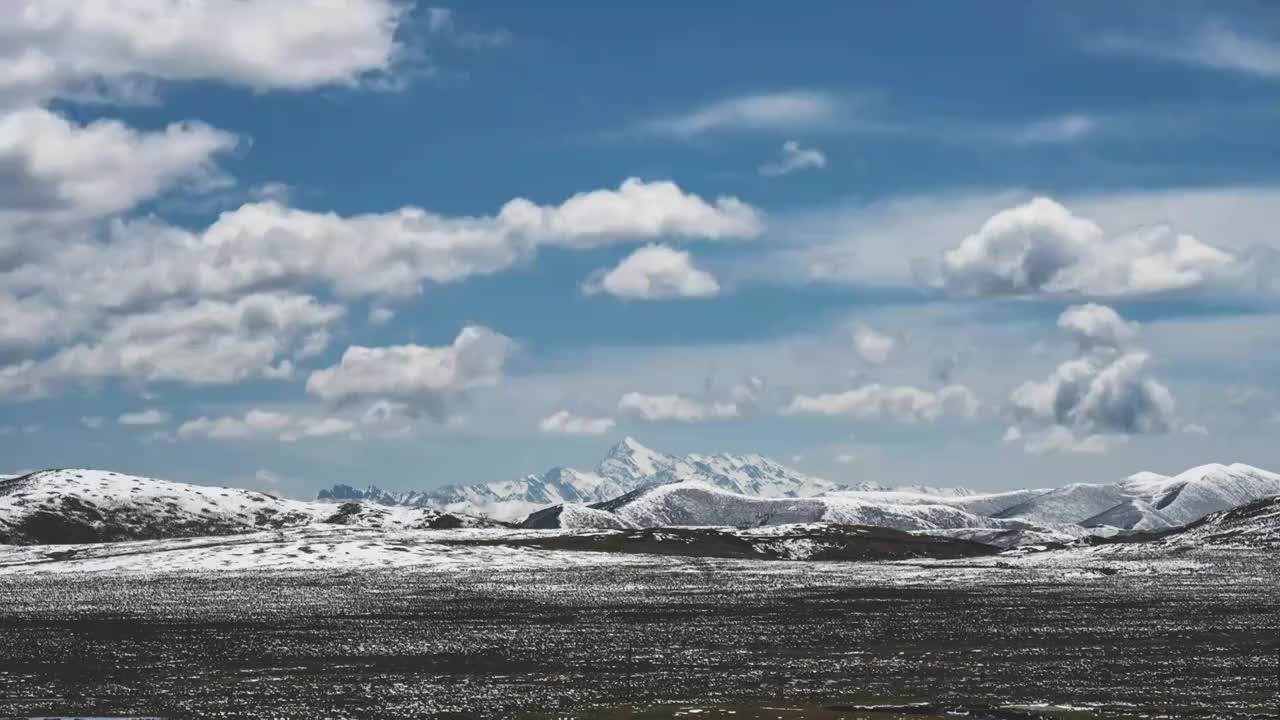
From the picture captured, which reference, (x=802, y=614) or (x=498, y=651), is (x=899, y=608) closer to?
(x=802, y=614)

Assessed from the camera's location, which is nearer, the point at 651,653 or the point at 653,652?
the point at 651,653

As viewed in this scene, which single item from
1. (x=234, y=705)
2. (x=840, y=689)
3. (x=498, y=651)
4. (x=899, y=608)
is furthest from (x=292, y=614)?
(x=840, y=689)

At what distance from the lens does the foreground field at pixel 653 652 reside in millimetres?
58094

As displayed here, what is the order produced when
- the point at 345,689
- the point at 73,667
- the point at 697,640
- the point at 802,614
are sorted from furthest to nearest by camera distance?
the point at 802,614
the point at 697,640
the point at 73,667
the point at 345,689

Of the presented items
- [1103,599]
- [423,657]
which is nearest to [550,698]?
[423,657]

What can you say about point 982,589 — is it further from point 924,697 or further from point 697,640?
point 924,697

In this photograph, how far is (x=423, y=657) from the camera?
8000 cm

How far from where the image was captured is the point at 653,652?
81.0m

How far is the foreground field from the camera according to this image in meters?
58.1

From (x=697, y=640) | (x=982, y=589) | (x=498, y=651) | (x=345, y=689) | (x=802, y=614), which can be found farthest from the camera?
(x=982, y=589)

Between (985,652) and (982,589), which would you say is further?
(982,589)

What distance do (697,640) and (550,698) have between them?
30297 mm

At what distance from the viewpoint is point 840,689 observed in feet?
204

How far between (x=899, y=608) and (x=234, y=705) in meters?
74.0
